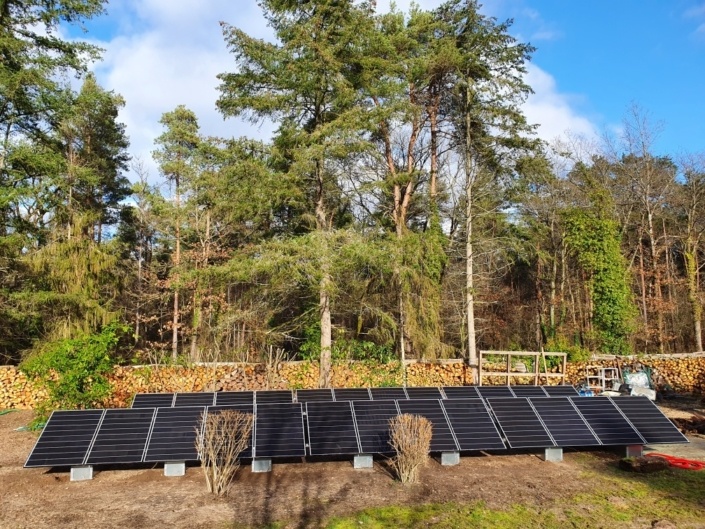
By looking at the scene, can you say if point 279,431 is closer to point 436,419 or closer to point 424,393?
point 436,419

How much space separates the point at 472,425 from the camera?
28.5ft

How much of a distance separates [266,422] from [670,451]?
743cm

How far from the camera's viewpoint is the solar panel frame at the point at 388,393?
10797 mm

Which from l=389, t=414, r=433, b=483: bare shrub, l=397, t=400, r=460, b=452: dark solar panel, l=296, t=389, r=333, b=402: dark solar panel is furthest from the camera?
l=296, t=389, r=333, b=402: dark solar panel

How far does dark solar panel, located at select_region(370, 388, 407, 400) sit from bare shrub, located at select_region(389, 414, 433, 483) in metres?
3.19

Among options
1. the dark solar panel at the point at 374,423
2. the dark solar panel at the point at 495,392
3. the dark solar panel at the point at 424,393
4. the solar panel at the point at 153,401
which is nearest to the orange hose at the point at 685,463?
the dark solar panel at the point at 495,392

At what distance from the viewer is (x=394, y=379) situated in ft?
50.8

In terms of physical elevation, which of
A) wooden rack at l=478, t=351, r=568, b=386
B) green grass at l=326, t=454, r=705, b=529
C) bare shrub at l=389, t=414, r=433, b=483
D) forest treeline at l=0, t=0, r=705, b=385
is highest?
forest treeline at l=0, t=0, r=705, b=385

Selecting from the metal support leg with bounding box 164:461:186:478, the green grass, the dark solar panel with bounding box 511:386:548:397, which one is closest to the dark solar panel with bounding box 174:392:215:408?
the metal support leg with bounding box 164:461:186:478

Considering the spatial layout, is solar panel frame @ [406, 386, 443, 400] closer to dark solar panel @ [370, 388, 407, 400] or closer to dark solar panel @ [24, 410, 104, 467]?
dark solar panel @ [370, 388, 407, 400]

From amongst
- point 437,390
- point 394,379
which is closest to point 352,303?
point 394,379

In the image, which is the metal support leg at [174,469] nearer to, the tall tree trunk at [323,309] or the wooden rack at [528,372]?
the tall tree trunk at [323,309]

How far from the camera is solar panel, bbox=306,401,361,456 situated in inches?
308

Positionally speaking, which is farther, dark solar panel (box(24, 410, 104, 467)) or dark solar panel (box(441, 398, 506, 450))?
dark solar panel (box(441, 398, 506, 450))
